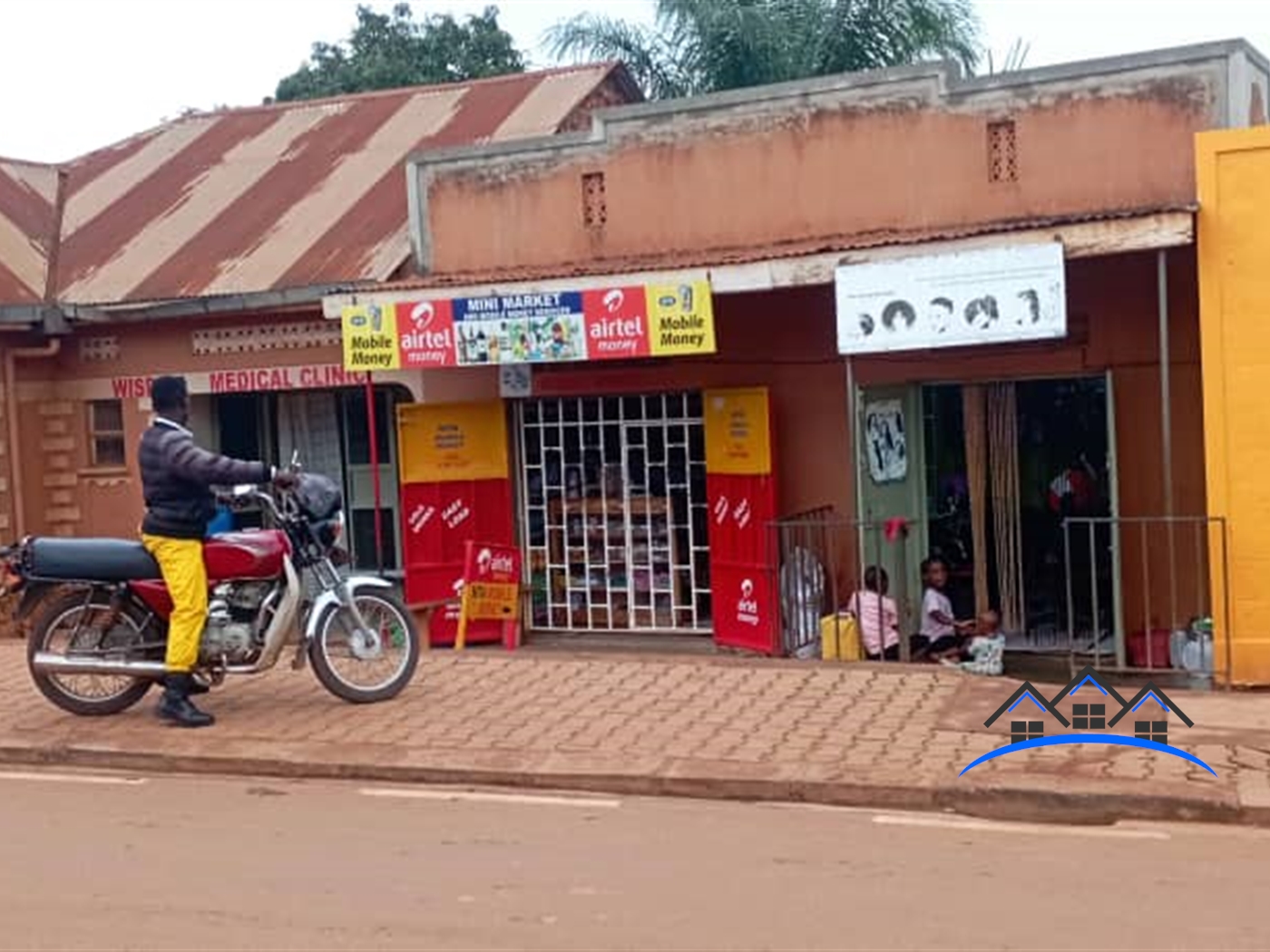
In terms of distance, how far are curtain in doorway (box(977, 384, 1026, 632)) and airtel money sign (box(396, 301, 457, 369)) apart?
3932 mm

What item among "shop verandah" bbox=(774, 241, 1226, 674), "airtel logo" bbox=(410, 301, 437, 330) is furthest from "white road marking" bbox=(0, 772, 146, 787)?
"shop verandah" bbox=(774, 241, 1226, 674)

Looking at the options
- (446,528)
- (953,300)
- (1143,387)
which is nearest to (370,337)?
(446,528)

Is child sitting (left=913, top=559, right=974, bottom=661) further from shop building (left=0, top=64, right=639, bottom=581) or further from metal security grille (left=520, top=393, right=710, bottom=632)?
shop building (left=0, top=64, right=639, bottom=581)

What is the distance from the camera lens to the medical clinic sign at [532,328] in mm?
10406

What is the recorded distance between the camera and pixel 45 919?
16.9ft

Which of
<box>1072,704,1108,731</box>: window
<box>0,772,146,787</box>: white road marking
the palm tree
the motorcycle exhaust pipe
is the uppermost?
the palm tree

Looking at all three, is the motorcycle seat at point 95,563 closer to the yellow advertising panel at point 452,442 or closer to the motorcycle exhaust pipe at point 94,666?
the motorcycle exhaust pipe at point 94,666

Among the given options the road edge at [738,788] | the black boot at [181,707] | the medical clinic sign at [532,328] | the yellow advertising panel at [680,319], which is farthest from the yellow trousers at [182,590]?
the yellow advertising panel at [680,319]

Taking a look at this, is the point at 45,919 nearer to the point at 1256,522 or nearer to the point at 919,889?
the point at 919,889

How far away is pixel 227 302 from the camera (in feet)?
41.9

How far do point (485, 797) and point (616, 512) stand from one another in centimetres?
570

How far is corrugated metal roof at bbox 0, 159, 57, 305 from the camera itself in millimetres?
13719

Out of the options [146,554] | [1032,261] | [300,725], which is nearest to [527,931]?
[300,725]

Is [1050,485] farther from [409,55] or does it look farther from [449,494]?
[409,55]
